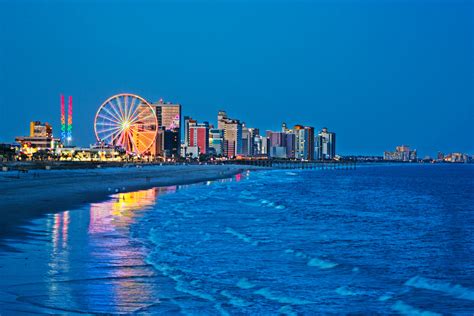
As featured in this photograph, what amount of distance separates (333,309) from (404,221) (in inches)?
695

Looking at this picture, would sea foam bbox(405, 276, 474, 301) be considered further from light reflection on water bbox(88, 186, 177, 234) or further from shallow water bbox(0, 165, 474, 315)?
light reflection on water bbox(88, 186, 177, 234)

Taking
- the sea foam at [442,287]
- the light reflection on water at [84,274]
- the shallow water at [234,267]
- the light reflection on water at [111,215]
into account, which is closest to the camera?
the light reflection on water at [84,274]

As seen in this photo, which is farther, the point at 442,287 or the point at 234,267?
the point at 234,267

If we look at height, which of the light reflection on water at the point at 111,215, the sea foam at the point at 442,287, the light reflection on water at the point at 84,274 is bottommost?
the sea foam at the point at 442,287

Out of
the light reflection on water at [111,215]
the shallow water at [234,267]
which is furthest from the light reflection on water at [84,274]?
the light reflection on water at [111,215]

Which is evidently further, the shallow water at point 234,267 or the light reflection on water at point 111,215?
the light reflection on water at point 111,215

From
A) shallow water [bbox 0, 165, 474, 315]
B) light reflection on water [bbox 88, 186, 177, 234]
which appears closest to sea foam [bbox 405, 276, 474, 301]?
shallow water [bbox 0, 165, 474, 315]

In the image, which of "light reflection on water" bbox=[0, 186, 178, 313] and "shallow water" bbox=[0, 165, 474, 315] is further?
"shallow water" bbox=[0, 165, 474, 315]

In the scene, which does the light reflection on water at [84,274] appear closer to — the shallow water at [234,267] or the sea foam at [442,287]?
the shallow water at [234,267]

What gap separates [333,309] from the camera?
30.3ft

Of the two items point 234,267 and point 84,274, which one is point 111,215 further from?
point 84,274

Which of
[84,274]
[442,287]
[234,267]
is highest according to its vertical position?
[84,274]

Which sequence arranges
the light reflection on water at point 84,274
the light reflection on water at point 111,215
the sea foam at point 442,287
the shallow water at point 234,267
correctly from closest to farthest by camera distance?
the light reflection on water at point 84,274 < the shallow water at point 234,267 < the sea foam at point 442,287 < the light reflection on water at point 111,215

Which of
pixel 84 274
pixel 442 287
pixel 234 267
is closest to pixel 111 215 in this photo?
pixel 234 267
